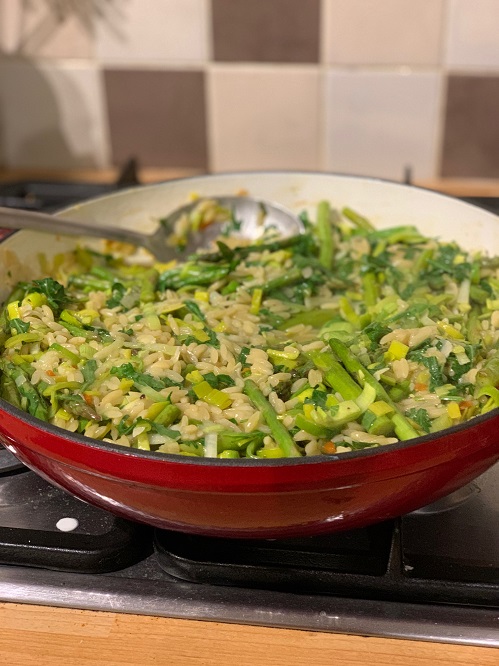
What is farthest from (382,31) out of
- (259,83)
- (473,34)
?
(259,83)

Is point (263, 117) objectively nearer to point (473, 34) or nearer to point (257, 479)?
point (473, 34)

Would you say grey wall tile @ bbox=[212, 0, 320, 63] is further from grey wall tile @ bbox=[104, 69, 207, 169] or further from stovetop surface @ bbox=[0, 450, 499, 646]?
stovetop surface @ bbox=[0, 450, 499, 646]

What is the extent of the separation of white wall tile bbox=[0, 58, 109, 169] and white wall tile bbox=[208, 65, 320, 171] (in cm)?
30

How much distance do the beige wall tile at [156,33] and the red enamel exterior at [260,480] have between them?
1234 millimetres

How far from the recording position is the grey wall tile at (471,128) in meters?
1.75

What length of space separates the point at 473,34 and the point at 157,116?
29.6 inches

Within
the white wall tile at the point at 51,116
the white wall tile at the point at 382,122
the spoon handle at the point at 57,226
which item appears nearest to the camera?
the spoon handle at the point at 57,226

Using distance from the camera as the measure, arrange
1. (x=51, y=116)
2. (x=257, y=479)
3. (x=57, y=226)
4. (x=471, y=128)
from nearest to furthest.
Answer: (x=257, y=479) → (x=57, y=226) → (x=471, y=128) → (x=51, y=116)

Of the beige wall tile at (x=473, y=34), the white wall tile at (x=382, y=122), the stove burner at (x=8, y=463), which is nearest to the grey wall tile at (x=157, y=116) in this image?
the white wall tile at (x=382, y=122)

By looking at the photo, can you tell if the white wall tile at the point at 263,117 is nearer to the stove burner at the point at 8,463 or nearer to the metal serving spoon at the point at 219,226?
the metal serving spoon at the point at 219,226

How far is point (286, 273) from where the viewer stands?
3.97 feet

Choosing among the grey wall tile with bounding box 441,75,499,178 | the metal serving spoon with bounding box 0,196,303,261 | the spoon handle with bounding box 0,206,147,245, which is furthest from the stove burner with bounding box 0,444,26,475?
the grey wall tile with bounding box 441,75,499,178

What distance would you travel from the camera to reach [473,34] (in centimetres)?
168

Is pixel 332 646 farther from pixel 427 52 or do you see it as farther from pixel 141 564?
pixel 427 52
